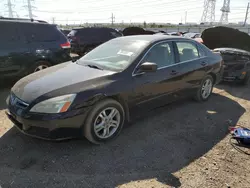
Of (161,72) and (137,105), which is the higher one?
(161,72)

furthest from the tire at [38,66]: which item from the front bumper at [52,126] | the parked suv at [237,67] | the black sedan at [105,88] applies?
the parked suv at [237,67]

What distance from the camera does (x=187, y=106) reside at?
4.70 meters

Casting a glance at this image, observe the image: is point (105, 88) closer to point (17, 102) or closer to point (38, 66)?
point (17, 102)

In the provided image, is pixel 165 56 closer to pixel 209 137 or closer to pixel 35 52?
pixel 209 137

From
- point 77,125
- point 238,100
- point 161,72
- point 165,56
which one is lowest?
point 238,100

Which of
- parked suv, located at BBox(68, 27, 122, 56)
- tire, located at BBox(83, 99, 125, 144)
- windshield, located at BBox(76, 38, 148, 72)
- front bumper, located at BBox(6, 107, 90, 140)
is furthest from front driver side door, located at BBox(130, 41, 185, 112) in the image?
parked suv, located at BBox(68, 27, 122, 56)

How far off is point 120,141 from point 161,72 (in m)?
1.41

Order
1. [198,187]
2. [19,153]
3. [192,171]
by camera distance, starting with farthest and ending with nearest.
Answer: [19,153], [192,171], [198,187]

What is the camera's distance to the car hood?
283 centimetres

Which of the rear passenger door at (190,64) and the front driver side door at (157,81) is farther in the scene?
the rear passenger door at (190,64)

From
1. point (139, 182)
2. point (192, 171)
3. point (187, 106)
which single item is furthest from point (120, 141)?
point (187, 106)

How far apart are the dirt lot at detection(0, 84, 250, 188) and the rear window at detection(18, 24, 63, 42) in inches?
106

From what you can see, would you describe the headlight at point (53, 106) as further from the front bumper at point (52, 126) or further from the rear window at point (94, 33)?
the rear window at point (94, 33)

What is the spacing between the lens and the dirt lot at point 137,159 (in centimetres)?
241
